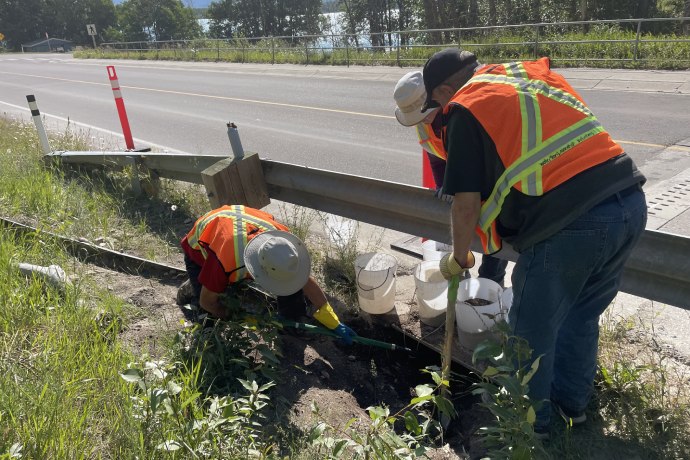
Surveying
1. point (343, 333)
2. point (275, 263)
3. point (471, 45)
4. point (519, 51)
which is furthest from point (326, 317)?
point (471, 45)

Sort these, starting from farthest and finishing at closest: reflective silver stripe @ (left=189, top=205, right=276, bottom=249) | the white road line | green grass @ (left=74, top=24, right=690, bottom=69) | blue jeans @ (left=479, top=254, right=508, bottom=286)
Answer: green grass @ (left=74, top=24, right=690, bottom=69)
the white road line
blue jeans @ (left=479, top=254, right=508, bottom=286)
reflective silver stripe @ (left=189, top=205, right=276, bottom=249)

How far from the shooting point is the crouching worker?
9.57 feet

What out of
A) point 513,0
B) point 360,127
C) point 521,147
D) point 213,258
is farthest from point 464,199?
point 513,0

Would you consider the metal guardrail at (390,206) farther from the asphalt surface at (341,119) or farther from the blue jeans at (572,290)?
the asphalt surface at (341,119)

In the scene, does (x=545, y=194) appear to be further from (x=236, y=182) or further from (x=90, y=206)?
(x=90, y=206)

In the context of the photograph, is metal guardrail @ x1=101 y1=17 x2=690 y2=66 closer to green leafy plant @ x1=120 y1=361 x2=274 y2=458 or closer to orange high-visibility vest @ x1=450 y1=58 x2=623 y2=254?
orange high-visibility vest @ x1=450 y1=58 x2=623 y2=254

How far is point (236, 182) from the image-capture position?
13.6 feet

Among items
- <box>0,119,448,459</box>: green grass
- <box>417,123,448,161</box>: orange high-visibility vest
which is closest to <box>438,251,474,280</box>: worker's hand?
<box>0,119,448,459</box>: green grass

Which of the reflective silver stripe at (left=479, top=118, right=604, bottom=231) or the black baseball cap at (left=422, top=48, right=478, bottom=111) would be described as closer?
the reflective silver stripe at (left=479, top=118, right=604, bottom=231)

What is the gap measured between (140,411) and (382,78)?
14.1m

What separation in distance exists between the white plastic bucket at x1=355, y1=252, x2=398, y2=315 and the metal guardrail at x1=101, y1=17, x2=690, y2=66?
11086 millimetres

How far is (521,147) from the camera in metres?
2.11

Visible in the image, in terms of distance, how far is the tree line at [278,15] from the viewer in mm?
27438

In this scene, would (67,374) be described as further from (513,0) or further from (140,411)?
(513,0)
